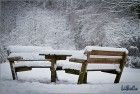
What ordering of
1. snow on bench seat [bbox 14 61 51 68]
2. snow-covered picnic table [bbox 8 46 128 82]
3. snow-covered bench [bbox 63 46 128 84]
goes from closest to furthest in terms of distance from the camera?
1. snow-covered bench [bbox 63 46 128 84]
2. snow-covered picnic table [bbox 8 46 128 82]
3. snow on bench seat [bbox 14 61 51 68]

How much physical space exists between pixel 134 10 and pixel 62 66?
6391 mm

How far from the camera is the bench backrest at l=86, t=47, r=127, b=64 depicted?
4813mm

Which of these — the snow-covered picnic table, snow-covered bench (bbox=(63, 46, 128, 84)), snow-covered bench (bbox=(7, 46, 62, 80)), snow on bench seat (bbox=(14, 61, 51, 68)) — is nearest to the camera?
snow-covered bench (bbox=(63, 46, 128, 84))

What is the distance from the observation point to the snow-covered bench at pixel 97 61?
15.5ft

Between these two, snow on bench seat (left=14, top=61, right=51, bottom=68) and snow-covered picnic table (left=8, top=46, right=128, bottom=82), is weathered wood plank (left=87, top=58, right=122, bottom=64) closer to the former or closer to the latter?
snow-covered picnic table (left=8, top=46, right=128, bottom=82)

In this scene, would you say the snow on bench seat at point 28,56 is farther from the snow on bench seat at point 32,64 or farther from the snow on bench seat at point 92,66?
the snow on bench seat at point 92,66

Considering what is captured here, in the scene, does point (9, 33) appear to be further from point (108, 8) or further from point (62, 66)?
point (62, 66)

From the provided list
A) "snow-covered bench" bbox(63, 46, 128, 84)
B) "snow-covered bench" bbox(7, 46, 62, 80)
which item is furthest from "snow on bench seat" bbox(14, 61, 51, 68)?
"snow-covered bench" bbox(63, 46, 128, 84)

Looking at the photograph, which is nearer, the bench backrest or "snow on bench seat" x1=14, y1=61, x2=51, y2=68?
the bench backrest

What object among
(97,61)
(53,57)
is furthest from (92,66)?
(53,57)

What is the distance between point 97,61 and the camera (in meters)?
5.01

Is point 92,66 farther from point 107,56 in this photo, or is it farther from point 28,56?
point 28,56

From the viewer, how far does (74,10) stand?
11.2 m

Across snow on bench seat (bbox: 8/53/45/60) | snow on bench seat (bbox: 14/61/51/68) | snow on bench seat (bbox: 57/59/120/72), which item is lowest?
snow on bench seat (bbox: 57/59/120/72)
